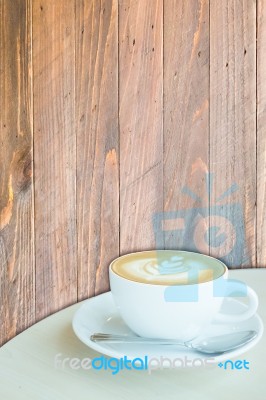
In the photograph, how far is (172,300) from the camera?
1.80 feet

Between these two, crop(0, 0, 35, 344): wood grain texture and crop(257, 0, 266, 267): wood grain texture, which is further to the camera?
crop(257, 0, 266, 267): wood grain texture

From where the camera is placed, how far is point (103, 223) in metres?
1.00

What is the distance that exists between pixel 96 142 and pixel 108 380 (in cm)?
54

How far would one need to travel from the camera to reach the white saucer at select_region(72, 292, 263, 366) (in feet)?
1.75

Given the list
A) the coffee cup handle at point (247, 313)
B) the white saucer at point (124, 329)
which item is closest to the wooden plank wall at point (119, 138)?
the white saucer at point (124, 329)

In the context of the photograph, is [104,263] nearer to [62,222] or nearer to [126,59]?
[62,222]

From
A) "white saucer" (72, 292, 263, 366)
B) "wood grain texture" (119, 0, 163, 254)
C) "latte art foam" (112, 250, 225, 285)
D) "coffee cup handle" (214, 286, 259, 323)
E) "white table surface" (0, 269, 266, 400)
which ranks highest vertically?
"wood grain texture" (119, 0, 163, 254)

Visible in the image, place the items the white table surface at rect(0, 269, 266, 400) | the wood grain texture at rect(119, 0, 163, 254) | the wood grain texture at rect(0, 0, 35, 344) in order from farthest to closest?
the wood grain texture at rect(119, 0, 163, 254) → the wood grain texture at rect(0, 0, 35, 344) → the white table surface at rect(0, 269, 266, 400)

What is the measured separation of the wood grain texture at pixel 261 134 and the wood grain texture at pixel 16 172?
19.4 inches

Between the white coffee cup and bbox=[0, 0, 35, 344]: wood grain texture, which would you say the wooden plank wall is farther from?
the white coffee cup

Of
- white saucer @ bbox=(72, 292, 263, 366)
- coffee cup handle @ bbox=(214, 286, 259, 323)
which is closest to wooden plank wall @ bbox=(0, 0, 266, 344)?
white saucer @ bbox=(72, 292, 263, 366)

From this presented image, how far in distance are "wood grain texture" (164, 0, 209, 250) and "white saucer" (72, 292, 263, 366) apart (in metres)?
0.38

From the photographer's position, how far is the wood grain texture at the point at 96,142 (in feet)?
3.09

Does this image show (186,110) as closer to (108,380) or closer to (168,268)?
(168,268)
